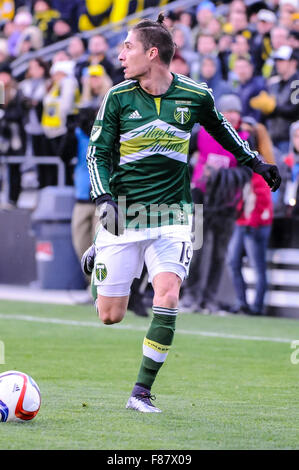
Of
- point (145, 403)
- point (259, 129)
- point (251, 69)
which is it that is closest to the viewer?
point (145, 403)

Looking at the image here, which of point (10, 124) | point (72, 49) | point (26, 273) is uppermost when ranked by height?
point (72, 49)

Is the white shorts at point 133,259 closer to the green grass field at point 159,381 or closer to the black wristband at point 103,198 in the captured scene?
the black wristband at point 103,198

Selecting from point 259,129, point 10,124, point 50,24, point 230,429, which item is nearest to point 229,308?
point 259,129

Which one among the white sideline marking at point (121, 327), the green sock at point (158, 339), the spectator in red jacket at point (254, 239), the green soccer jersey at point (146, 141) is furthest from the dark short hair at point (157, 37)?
the spectator in red jacket at point (254, 239)

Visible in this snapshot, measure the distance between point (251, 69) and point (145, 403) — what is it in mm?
9574

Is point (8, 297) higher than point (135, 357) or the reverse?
the reverse

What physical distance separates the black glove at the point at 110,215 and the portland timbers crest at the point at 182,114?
0.76 metres

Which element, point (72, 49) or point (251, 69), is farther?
point (72, 49)

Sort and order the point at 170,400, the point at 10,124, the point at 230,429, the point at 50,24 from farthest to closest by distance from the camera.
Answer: the point at 50,24, the point at 10,124, the point at 170,400, the point at 230,429

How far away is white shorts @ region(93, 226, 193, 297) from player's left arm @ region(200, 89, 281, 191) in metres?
0.69

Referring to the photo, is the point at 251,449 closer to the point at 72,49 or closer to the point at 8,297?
the point at 8,297

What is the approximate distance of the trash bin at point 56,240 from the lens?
16422 mm

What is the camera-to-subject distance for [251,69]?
15711mm

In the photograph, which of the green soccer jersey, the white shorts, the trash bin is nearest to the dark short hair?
the green soccer jersey
